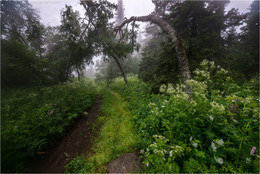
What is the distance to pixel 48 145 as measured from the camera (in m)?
3.12

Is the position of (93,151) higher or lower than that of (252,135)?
lower

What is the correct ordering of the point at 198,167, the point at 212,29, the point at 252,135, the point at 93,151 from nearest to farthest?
the point at 198,167, the point at 252,135, the point at 93,151, the point at 212,29

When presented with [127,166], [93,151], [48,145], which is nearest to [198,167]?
[127,166]

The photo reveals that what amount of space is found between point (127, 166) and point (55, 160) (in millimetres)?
2274

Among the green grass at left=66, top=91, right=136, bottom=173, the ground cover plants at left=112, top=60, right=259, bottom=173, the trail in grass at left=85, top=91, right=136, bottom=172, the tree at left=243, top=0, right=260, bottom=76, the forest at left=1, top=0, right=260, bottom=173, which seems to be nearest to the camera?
the ground cover plants at left=112, top=60, right=259, bottom=173

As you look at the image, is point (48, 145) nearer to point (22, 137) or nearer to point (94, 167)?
point (22, 137)

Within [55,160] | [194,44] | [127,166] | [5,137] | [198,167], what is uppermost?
[194,44]

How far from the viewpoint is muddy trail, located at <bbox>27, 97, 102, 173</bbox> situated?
2.51 m

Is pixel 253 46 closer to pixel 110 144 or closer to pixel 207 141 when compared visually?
pixel 207 141

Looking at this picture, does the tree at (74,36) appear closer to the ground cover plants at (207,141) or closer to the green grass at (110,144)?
the green grass at (110,144)

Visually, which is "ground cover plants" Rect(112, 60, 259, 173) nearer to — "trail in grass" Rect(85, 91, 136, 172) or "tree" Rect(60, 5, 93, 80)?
"trail in grass" Rect(85, 91, 136, 172)

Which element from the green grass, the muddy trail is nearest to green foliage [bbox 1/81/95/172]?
the muddy trail

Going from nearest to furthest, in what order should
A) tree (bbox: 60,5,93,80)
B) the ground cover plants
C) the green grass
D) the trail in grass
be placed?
the ground cover plants → the green grass → the trail in grass → tree (bbox: 60,5,93,80)

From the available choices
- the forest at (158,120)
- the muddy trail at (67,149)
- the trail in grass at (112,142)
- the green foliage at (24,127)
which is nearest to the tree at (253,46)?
the forest at (158,120)
